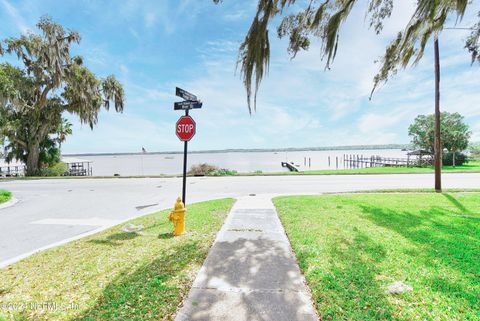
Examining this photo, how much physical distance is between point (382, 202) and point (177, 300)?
7.48m

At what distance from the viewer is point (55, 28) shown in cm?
1945

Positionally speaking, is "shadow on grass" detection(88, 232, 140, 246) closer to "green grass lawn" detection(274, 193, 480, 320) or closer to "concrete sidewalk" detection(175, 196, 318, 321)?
"concrete sidewalk" detection(175, 196, 318, 321)

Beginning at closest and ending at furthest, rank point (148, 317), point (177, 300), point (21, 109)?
point (148, 317) < point (177, 300) < point (21, 109)

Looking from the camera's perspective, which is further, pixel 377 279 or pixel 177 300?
pixel 377 279

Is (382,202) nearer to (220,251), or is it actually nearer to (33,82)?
(220,251)

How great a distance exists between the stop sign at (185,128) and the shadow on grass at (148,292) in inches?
122

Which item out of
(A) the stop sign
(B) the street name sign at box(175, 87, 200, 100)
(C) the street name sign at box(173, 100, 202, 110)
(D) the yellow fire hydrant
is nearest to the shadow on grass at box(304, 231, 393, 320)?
(D) the yellow fire hydrant

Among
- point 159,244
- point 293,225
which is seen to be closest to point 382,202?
point 293,225

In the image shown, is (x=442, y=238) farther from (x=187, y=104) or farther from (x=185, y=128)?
(x=187, y=104)

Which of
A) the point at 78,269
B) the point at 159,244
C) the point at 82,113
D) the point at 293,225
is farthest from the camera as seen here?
the point at 82,113

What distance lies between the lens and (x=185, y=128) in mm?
5965

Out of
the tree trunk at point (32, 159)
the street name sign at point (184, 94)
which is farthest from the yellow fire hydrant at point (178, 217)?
the tree trunk at point (32, 159)

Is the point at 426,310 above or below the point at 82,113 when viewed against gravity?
below

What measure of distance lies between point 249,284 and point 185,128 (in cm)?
421
